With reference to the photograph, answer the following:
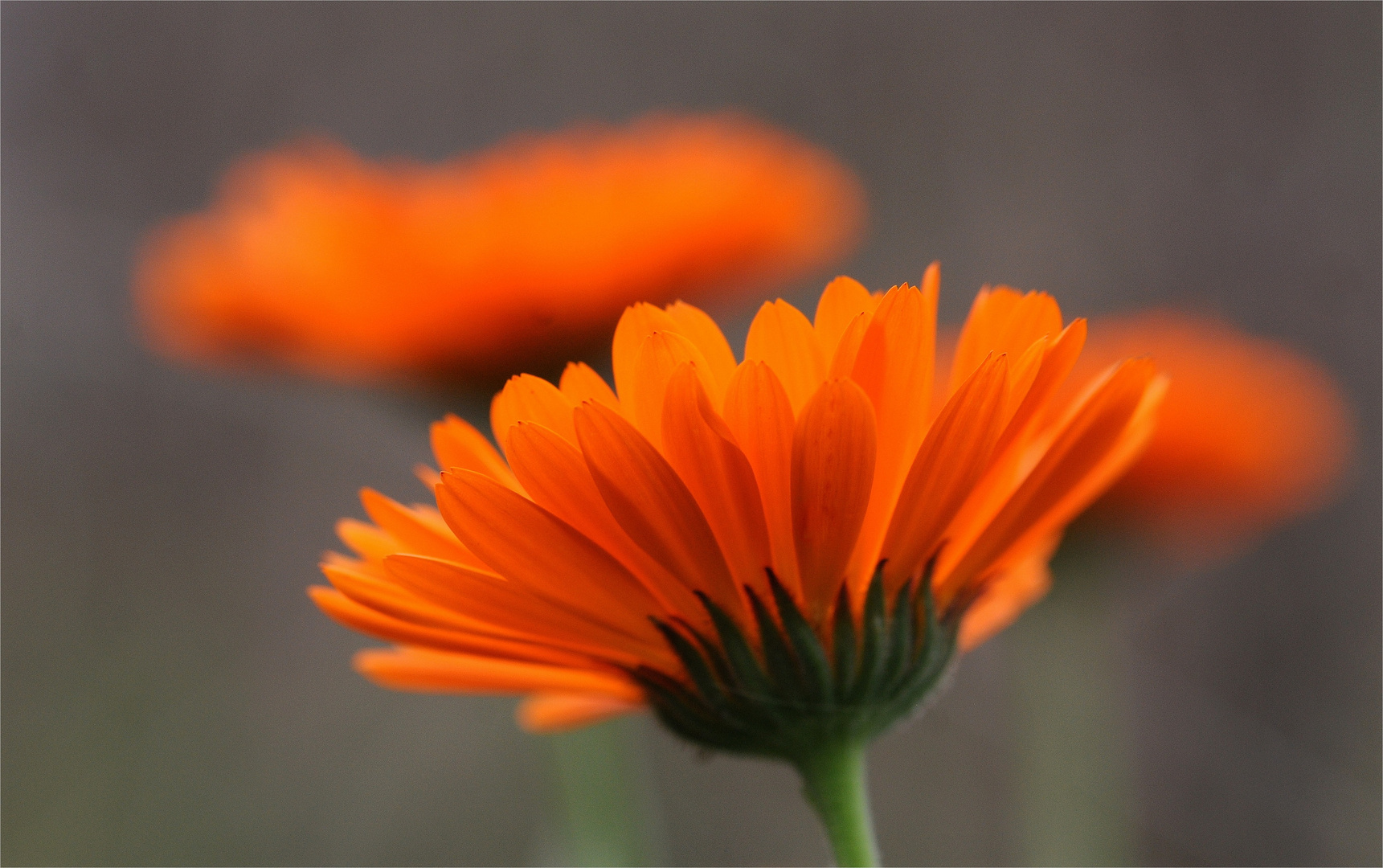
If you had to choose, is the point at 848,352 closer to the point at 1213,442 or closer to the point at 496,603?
the point at 496,603

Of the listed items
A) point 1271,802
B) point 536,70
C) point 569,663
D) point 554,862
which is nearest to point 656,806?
point 1271,802

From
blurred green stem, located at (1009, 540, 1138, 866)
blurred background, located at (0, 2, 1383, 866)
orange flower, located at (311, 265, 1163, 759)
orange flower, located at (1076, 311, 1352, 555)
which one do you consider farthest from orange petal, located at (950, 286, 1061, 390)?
blurred background, located at (0, 2, 1383, 866)

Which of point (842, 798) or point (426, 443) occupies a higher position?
point (426, 443)

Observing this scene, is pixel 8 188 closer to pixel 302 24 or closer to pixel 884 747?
pixel 302 24

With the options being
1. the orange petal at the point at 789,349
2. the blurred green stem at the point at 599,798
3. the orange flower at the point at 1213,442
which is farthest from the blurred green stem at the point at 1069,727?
the orange petal at the point at 789,349

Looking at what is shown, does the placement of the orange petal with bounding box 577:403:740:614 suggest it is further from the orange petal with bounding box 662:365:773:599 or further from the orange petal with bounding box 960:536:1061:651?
the orange petal with bounding box 960:536:1061:651

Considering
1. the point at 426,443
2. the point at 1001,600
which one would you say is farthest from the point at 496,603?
the point at 426,443
